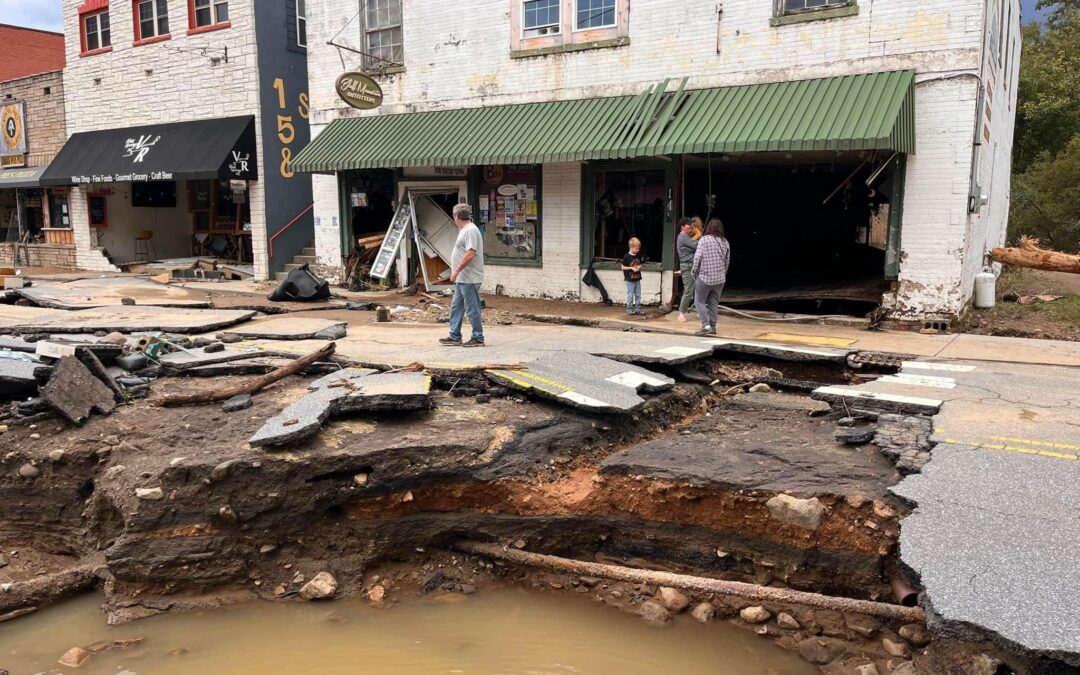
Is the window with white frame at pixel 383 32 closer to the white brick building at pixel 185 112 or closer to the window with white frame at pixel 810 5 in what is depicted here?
the white brick building at pixel 185 112

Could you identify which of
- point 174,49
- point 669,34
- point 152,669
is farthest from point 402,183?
point 152,669

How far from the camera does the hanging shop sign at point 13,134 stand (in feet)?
73.9

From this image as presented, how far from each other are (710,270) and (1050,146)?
2576 centimetres

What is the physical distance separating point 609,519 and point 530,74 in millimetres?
10327

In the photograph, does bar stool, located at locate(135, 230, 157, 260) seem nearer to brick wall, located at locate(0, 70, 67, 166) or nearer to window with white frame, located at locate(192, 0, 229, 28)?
brick wall, located at locate(0, 70, 67, 166)

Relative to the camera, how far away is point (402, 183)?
15828 mm

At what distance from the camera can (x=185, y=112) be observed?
1855 cm

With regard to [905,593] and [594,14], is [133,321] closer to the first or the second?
[594,14]

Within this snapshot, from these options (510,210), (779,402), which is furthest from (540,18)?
(779,402)

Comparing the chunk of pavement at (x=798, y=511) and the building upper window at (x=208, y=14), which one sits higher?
the building upper window at (x=208, y=14)

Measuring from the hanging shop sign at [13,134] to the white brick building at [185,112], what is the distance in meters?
2.72

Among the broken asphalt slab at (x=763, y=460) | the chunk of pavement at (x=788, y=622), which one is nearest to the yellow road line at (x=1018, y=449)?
the broken asphalt slab at (x=763, y=460)

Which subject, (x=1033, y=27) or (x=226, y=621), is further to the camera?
(x=1033, y=27)

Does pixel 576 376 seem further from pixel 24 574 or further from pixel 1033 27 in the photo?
pixel 1033 27
